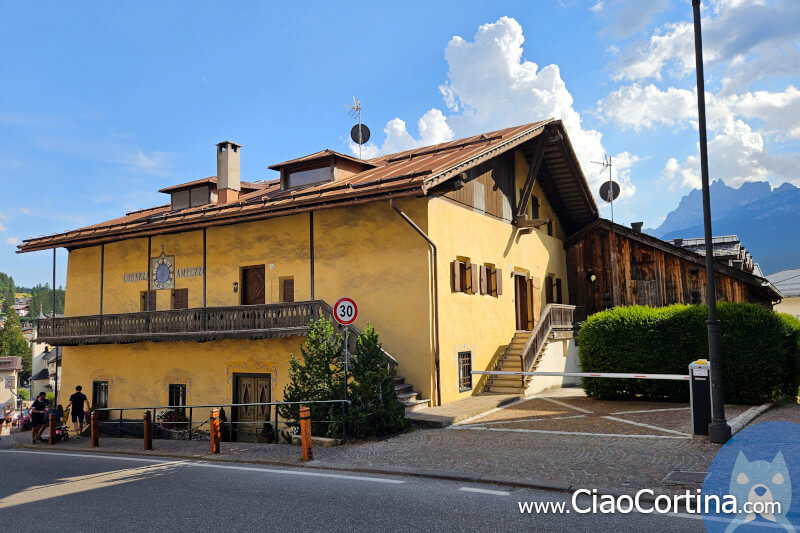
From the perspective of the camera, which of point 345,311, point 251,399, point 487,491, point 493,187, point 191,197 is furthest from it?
point 191,197

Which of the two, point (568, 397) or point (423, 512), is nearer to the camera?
point (423, 512)

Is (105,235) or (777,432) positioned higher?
(105,235)

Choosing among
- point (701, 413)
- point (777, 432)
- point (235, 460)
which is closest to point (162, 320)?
point (235, 460)

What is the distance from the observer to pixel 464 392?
683 inches

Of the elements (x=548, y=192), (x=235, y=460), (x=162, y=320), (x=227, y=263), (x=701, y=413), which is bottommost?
(x=235, y=460)

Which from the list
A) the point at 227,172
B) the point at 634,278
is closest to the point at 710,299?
the point at 634,278

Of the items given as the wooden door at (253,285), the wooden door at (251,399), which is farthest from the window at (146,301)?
the wooden door at (251,399)

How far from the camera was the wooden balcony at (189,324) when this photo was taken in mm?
16312

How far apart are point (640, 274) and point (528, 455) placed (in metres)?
17.3

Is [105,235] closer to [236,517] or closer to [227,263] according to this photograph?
[227,263]

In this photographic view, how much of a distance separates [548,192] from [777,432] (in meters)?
15.9

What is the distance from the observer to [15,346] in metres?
94.3

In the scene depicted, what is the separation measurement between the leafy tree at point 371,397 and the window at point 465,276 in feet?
15.1

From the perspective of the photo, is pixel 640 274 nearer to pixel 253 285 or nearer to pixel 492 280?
pixel 492 280
